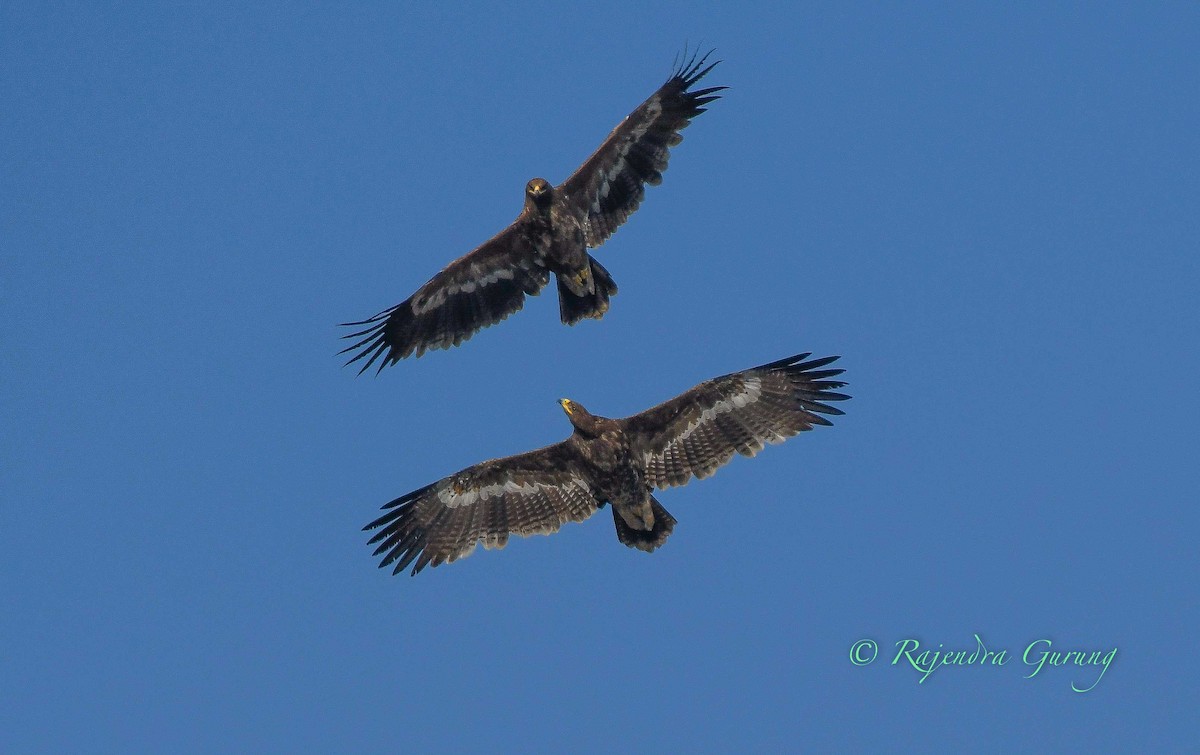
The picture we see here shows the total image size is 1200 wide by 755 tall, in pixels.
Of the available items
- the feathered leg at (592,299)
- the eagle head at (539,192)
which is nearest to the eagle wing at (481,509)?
the feathered leg at (592,299)

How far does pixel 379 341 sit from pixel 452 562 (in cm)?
303

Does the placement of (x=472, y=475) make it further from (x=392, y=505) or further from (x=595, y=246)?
(x=595, y=246)

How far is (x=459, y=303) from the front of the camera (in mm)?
19609

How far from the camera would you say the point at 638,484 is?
674 inches

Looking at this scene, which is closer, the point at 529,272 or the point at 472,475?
the point at 472,475

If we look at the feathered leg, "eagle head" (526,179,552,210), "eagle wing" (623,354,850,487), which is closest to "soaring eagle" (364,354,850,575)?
"eagle wing" (623,354,850,487)

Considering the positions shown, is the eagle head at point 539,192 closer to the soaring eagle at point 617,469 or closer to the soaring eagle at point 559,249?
the soaring eagle at point 559,249

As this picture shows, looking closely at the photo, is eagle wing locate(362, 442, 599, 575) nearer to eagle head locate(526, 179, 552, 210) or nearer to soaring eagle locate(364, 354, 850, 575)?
soaring eagle locate(364, 354, 850, 575)

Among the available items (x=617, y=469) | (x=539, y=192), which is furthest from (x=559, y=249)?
(x=617, y=469)

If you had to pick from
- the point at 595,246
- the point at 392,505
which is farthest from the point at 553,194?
the point at 392,505

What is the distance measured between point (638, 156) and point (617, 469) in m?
4.05

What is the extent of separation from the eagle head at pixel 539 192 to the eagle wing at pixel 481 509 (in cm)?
293

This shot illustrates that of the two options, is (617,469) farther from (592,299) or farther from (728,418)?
(592,299)

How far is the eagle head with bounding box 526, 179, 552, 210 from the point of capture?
18531 mm
